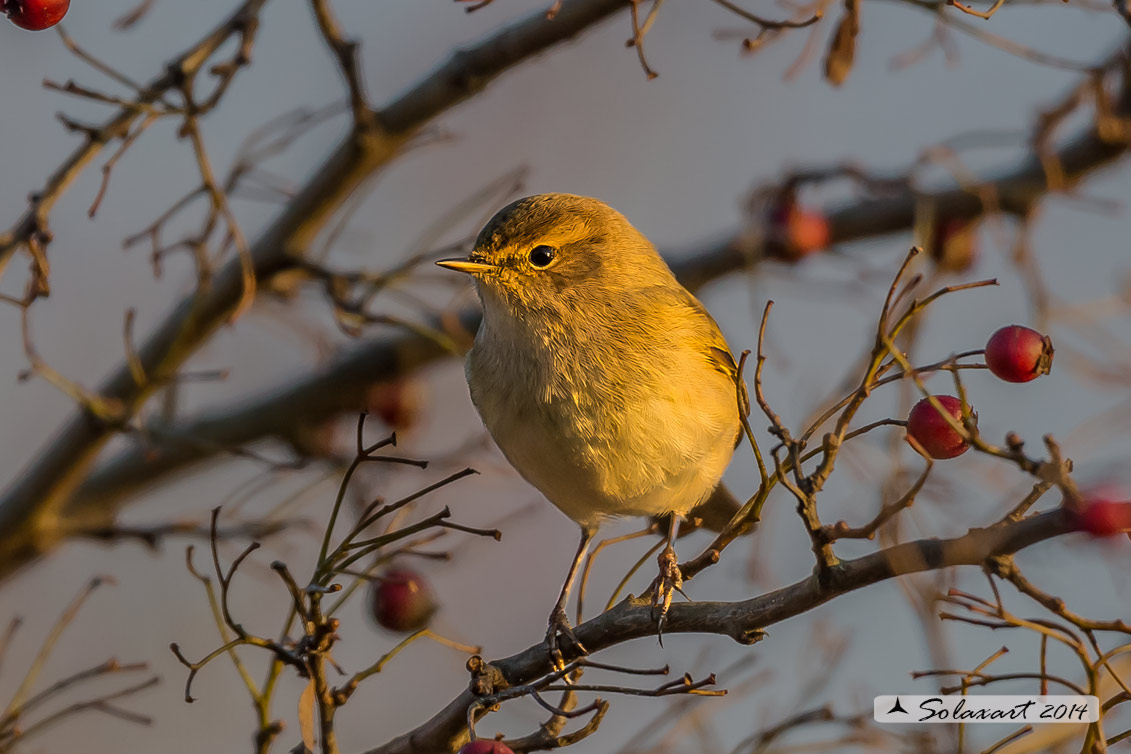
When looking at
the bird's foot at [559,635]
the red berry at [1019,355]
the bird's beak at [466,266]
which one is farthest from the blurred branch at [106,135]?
the red berry at [1019,355]

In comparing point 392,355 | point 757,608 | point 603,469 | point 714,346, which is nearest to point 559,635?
point 603,469

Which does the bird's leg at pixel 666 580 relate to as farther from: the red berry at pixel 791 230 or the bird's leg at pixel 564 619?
the red berry at pixel 791 230

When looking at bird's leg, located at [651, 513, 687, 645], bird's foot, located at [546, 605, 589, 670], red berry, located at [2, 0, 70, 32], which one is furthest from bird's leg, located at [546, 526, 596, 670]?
red berry, located at [2, 0, 70, 32]

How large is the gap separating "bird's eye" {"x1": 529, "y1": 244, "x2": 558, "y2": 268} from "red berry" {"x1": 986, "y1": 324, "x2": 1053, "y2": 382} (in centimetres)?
178

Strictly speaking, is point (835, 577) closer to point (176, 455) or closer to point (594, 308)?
point (594, 308)

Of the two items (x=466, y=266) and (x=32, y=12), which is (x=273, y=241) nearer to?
(x=466, y=266)

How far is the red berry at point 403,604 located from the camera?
3.33 metres

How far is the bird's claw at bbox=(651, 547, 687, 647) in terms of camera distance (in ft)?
7.48

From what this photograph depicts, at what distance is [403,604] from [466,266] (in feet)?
3.35

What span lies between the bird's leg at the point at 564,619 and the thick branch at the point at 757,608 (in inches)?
1.0

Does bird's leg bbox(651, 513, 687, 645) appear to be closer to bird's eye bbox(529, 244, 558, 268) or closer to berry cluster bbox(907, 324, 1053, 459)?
berry cluster bbox(907, 324, 1053, 459)

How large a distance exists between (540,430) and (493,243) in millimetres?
716

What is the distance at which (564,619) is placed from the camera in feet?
11.1

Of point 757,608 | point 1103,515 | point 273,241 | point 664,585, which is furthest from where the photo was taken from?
point 273,241
